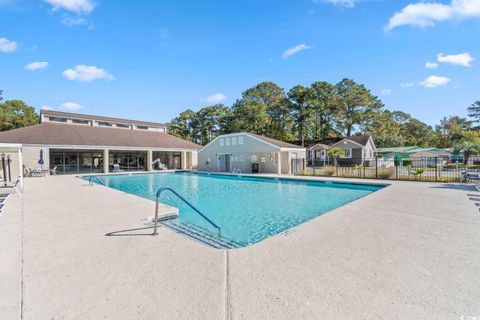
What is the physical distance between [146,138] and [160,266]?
89.7 feet

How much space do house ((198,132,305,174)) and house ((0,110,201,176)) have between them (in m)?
4.33

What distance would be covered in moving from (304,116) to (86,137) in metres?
29.5

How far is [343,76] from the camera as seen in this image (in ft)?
129

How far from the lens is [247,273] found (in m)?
3.19

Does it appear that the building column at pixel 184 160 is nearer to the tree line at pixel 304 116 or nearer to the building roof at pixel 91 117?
the building roof at pixel 91 117

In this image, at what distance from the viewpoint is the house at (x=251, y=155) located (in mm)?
21578

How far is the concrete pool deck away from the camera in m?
2.45

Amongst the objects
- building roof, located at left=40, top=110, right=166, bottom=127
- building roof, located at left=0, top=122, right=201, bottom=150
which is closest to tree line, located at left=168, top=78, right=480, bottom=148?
building roof, located at left=40, top=110, right=166, bottom=127

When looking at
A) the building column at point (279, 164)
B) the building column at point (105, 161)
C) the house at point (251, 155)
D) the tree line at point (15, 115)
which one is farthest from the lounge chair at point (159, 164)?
the tree line at point (15, 115)

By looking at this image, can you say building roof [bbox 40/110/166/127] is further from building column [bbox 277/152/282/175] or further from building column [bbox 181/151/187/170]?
building column [bbox 277/152/282/175]

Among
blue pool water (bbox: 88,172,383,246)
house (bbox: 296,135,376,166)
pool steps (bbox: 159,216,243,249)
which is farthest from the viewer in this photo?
house (bbox: 296,135,376,166)

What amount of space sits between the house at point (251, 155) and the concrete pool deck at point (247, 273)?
1597 centimetres

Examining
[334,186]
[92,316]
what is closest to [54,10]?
[92,316]

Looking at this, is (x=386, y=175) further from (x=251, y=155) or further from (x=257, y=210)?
(x=251, y=155)
